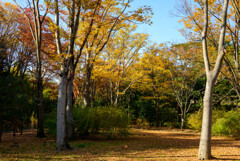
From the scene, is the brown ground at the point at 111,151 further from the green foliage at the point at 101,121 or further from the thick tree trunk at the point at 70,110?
the green foliage at the point at 101,121

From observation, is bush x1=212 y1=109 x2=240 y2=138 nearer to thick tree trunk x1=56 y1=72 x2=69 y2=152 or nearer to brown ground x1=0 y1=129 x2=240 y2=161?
brown ground x1=0 y1=129 x2=240 y2=161

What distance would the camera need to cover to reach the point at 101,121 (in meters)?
7.78

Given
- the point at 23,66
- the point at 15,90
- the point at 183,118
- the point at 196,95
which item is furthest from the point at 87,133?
the point at 196,95

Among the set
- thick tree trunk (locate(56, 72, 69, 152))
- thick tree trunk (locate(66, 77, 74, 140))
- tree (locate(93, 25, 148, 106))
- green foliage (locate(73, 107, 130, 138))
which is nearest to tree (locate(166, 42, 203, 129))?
tree (locate(93, 25, 148, 106))

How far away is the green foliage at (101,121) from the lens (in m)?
7.78

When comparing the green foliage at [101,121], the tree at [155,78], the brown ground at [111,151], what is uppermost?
the tree at [155,78]

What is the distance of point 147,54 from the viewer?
13883mm

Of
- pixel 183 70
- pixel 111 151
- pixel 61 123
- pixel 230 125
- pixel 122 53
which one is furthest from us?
pixel 183 70

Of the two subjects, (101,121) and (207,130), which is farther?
(101,121)

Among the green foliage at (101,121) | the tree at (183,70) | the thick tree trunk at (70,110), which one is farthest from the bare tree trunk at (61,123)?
the tree at (183,70)

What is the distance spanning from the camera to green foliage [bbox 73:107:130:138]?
7777 mm

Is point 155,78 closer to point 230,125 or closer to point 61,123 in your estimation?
point 230,125

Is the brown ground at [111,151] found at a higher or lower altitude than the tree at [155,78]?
lower

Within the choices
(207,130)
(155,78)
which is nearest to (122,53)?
(155,78)
